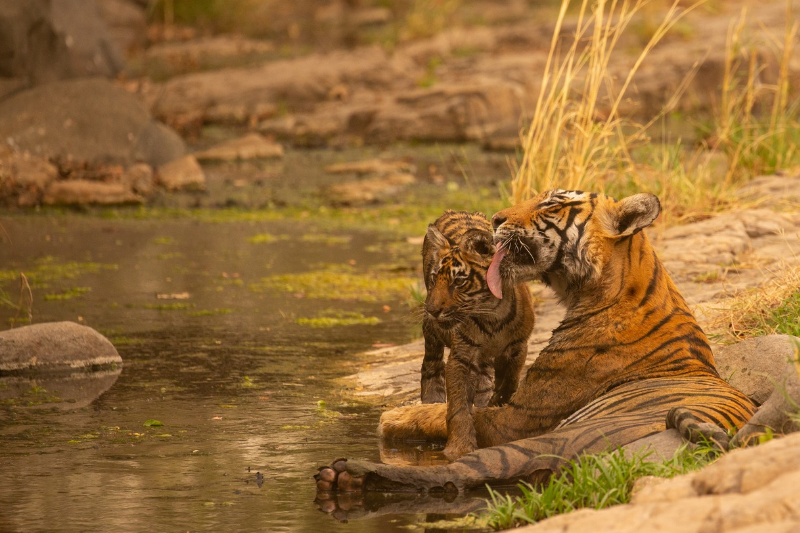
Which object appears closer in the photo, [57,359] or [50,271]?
[57,359]

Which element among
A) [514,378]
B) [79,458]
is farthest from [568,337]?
[79,458]

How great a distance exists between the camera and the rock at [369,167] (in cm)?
1533

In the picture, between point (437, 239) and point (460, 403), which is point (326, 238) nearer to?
point (437, 239)

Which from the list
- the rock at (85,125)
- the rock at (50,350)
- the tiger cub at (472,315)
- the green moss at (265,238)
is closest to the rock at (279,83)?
the rock at (85,125)

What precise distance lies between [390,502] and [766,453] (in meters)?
1.56

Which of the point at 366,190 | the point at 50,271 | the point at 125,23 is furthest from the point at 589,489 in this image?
the point at 125,23

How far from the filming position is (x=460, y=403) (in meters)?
5.25

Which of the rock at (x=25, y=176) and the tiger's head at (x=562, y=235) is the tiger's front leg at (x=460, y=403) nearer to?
the tiger's head at (x=562, y=235)

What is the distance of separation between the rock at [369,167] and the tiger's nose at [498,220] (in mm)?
10102

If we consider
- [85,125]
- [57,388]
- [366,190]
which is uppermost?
[57,388]

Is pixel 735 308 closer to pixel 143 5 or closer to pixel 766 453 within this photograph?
pixel 766 453

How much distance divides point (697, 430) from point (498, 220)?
1.39 metres

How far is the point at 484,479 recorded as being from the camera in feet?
15.1

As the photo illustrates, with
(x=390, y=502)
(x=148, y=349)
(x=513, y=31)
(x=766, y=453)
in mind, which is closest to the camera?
(x=766, y=453)
